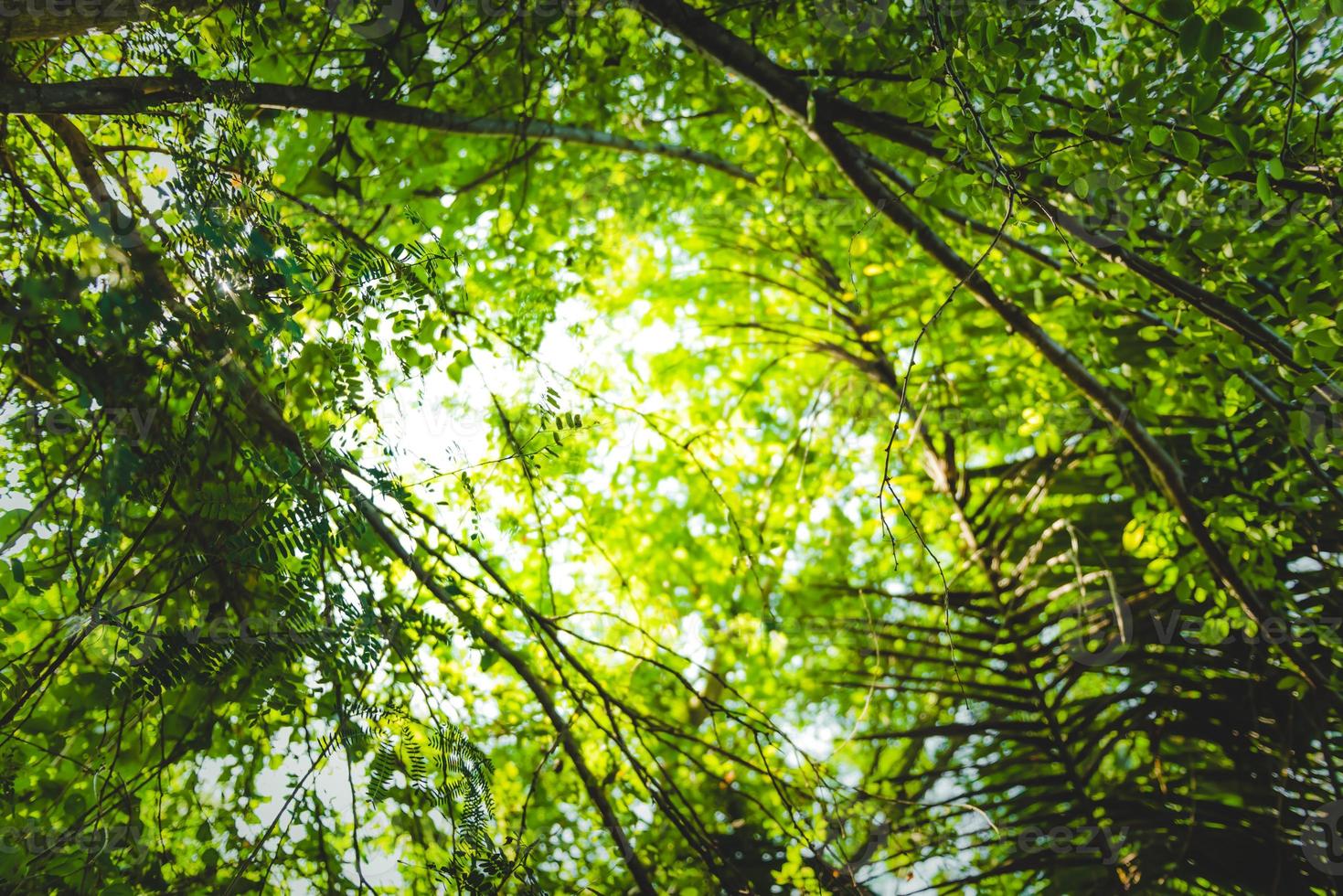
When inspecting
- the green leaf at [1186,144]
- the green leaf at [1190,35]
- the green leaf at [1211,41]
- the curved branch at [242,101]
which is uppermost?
the curved branch at [242,101]

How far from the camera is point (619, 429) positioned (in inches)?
139

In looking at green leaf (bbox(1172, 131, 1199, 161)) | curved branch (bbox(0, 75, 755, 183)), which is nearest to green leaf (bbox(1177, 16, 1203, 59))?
green leaf (bbox(1172, 131, 1199, 161))

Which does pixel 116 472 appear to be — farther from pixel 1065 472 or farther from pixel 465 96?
pixel 1065 472

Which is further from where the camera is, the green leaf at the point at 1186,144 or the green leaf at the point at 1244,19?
the green leaf at the point at 1186,144

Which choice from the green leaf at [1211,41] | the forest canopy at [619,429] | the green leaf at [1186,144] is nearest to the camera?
the green leaf at [1211,41]

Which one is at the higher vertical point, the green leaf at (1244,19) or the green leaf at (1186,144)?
the green leaf at (1186,144)

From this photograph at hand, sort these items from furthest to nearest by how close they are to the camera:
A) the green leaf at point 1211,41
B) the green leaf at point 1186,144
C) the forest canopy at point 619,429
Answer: the forest canopy at point 619,429
the green leaf at point 1186,144
the green leaf at point 1211,41

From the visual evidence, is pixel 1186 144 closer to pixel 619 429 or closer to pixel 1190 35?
pixel 1190 35

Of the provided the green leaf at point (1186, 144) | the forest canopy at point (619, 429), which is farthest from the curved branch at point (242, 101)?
the green leaf at point (1186, 144)

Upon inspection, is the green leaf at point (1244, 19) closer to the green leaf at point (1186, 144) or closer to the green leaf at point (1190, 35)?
the green leaf at point (1190, 35)

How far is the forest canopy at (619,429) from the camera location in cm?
148

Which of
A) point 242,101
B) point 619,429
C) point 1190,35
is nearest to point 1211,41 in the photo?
point 1190,35

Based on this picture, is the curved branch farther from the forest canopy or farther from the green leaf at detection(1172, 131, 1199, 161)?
the green leaf at detection(1172, 131, 1199, 161)

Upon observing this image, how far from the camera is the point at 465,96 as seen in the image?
2664mm
